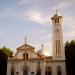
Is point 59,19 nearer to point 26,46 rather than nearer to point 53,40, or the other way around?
point 53,40

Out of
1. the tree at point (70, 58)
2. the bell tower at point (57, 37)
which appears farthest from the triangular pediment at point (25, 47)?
the tree at point (70, 58)

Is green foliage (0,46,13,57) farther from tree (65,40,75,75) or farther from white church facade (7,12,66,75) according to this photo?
tree (65,40,75,75)

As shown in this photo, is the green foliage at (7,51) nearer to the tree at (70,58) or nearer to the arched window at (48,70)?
the arched window at (48,70)

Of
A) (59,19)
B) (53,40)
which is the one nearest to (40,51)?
(53,40)

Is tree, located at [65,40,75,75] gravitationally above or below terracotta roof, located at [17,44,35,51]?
below

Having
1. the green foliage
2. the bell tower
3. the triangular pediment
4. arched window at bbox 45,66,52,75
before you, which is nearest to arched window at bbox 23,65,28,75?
the triangular pediment

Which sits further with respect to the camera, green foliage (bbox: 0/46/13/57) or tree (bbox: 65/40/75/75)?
green foliage (bbox: 0/46/13/57)

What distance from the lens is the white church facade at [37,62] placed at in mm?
46375

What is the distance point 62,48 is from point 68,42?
18.4 feet

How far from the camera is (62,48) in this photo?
47.1m

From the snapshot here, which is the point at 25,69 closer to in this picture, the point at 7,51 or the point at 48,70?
the point at 48,70

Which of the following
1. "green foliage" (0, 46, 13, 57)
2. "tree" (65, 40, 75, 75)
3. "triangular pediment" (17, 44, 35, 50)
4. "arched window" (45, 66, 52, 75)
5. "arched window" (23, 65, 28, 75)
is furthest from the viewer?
"green foliage" (0, 46, 13, 57)

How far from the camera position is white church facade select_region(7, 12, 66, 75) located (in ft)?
152

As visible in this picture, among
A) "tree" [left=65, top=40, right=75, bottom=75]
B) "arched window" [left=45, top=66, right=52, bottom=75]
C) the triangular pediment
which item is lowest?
"arched window" [left=45, top=66, right=52, bottom=75]
